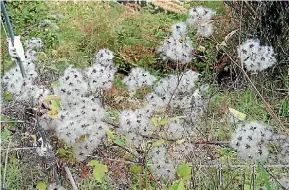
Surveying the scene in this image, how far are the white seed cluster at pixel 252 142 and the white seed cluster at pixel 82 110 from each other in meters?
0.43

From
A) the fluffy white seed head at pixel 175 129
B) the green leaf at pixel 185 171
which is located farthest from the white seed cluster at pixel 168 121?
the green leaf at pixel 185 171

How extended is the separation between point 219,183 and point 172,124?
289mm

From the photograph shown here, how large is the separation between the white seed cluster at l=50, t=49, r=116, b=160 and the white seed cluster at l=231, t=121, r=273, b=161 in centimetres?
43

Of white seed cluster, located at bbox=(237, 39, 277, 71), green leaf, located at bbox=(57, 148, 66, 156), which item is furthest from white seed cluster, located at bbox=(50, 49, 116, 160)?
white seed cluster, located at bbox=(237, 39, 277, 71)

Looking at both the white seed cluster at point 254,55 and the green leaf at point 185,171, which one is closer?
the green leaf at point 185,171

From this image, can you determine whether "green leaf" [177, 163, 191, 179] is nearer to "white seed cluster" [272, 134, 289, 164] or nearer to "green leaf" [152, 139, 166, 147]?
"green leaf" [152, 139, 166, 147]

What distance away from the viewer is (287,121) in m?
3.53

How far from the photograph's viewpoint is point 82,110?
1817 mm

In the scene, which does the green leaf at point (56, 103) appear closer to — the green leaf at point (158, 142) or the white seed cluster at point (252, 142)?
the green leaf at point (158, 142)

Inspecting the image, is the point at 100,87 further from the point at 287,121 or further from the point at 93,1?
the point at 93,1

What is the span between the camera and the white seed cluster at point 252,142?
1.66 m

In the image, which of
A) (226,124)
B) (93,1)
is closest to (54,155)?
(226,124)

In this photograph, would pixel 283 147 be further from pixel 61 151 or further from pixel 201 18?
pixel 61 151

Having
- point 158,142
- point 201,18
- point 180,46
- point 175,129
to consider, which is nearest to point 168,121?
point 175,129
